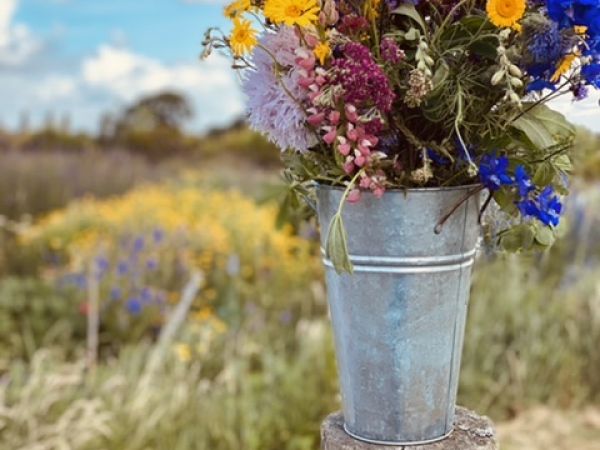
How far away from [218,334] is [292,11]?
11.0 ft

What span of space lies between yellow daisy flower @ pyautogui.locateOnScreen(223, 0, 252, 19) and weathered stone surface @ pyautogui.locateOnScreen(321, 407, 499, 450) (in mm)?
884

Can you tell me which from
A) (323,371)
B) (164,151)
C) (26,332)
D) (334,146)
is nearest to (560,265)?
(323,371)

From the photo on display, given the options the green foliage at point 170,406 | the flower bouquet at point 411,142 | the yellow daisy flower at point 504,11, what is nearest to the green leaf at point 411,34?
the flower bouquet at point 411,142

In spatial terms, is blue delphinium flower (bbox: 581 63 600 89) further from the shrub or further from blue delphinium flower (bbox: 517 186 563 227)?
the shrub

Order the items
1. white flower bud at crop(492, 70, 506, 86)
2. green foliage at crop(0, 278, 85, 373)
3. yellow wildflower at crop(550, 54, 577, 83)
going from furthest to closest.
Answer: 1. green foliage at crop(0, 278, 85, 373)
2. yellow wildflower at crop(550, 54, 577, 83)
3. white flower bud at crop(492, 70, 506, 86)

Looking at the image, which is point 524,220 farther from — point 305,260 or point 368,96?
point 305,260

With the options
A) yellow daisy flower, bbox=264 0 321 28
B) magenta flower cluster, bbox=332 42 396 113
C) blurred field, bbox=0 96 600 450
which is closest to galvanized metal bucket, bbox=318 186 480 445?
magenta flower cluster, bbox=332 42 396 113

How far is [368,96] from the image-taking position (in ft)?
5.16

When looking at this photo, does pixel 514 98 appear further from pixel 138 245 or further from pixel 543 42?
pixel 138 245

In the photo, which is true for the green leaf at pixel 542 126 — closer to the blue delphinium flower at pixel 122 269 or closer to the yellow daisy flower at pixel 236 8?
the yellow daisy flower at pixel 236 8

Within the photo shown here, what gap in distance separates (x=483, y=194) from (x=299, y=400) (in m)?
2.15

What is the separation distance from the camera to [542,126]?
1.69 metres

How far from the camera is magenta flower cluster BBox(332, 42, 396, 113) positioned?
1559 mm

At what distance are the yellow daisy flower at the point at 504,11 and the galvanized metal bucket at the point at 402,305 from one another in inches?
14.1
